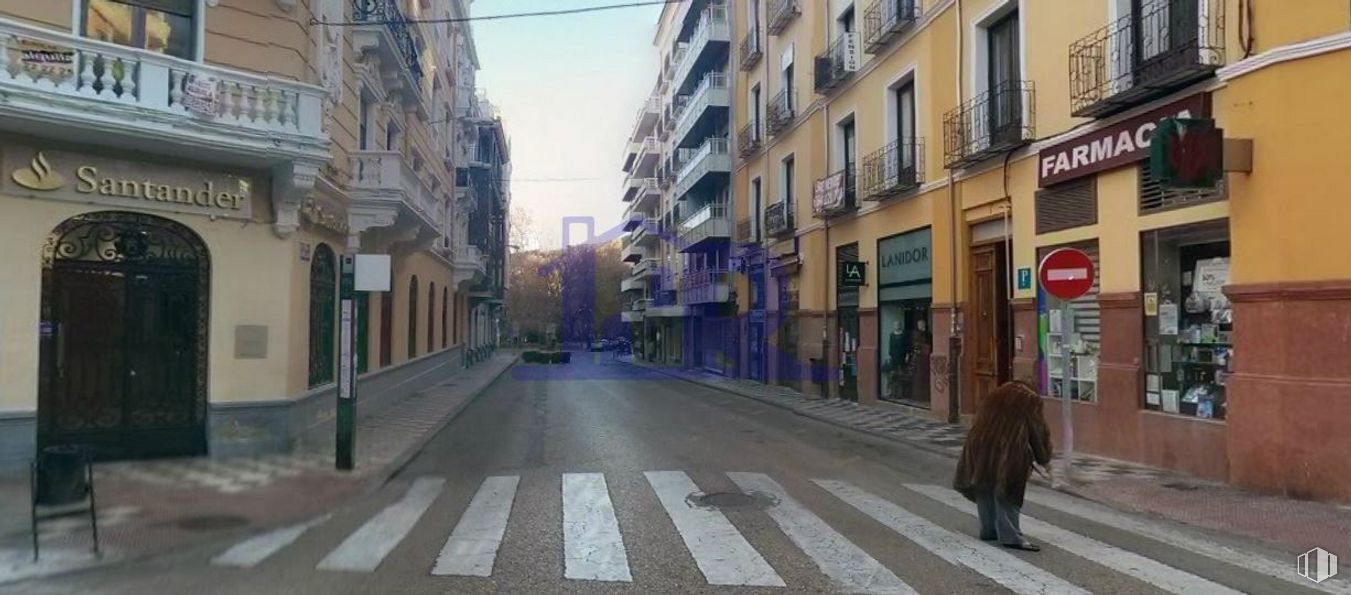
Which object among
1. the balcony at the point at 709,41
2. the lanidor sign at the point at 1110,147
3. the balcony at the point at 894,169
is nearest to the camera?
the lanidor sign at the point at 1110,147

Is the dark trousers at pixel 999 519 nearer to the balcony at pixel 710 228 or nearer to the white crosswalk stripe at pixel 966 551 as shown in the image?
the white crosswalk stripe at pixel 966 551

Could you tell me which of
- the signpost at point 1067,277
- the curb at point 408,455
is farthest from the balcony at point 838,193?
the signpost at point 1067,277

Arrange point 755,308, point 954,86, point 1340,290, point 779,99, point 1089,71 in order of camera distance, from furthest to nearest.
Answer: point 755,308
point 779,99
point 954,86
point 1089,71
point 1340,290

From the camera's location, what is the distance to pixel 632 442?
12367 millimetres

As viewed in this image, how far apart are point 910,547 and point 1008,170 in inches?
335

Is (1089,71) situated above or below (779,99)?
below

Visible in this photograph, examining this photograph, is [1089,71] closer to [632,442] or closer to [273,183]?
[632,442]

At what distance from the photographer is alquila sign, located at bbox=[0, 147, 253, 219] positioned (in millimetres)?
9164

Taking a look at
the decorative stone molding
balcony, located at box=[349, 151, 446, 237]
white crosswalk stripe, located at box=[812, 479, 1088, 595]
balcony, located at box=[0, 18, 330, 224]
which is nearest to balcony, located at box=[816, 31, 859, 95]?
balcony, located at box=[349, 151, 446, 237]

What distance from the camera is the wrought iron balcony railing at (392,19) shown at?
1524 cm

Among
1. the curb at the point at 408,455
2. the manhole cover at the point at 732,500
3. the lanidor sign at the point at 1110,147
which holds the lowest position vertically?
the curb at the point at 408,455

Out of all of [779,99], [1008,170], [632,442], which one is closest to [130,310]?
[632,442]

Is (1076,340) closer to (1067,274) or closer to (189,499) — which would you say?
(1067,274)

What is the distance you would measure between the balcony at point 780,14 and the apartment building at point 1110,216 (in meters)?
2.58
